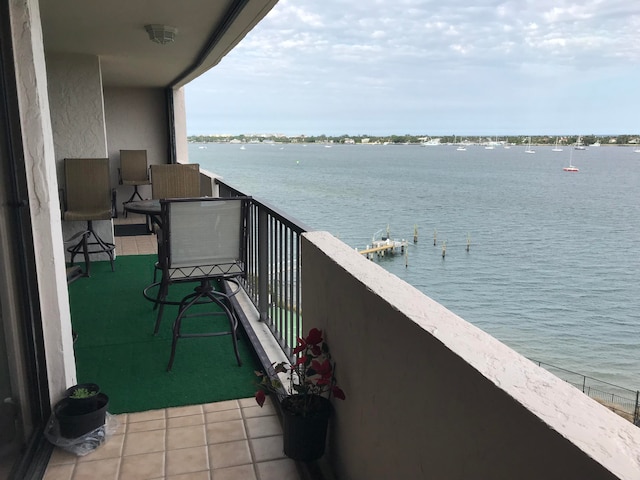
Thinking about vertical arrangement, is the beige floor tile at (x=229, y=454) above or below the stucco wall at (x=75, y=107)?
below

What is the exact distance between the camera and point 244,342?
3.34 m

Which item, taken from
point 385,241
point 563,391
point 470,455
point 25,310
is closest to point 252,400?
point 25,310

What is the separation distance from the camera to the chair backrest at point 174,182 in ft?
17.9

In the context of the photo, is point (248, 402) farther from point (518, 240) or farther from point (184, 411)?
point (518, 240)

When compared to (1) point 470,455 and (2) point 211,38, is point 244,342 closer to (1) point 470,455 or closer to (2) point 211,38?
(1) point 470,455

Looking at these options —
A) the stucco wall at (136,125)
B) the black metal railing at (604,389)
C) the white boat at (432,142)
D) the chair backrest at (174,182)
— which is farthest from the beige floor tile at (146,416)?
the white boat at (432,142)

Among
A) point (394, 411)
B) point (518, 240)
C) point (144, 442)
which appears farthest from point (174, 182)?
point (518, 240)

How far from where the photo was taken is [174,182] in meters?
5.48

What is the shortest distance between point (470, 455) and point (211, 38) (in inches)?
175

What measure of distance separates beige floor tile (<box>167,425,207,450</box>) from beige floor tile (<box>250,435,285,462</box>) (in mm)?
230

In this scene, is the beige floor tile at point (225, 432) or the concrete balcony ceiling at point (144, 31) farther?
the concrete balcony ceiling at point (144, 31)

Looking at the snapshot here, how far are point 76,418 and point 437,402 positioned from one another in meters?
1.67

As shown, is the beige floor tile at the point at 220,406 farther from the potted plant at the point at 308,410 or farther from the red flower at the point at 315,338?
the red flower at the point at 315,338

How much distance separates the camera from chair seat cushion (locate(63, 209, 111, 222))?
4914 millimetres
